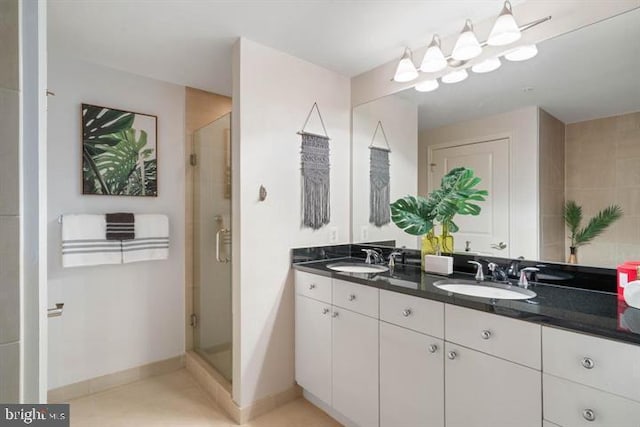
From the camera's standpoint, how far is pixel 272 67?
205 cm

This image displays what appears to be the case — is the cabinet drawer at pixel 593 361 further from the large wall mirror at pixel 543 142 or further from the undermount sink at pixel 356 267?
the undermount sink at pixel 356 267

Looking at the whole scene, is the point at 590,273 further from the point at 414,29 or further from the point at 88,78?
the point at 88,78

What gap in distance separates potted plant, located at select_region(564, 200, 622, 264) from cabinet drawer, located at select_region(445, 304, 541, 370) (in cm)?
65

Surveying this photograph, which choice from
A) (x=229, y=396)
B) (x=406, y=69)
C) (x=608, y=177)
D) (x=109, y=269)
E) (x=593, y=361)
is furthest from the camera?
(x=109, y=269)

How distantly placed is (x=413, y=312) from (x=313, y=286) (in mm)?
697

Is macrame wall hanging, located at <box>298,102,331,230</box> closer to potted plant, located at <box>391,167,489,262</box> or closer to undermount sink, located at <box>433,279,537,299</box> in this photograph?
potted plant, located at <box>391,167,489,262</box>

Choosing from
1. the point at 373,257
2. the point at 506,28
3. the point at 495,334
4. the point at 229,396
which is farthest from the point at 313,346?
the point at 506,28

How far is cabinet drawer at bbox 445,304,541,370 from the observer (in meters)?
1.11

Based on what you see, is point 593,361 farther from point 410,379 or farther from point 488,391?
point 410,379

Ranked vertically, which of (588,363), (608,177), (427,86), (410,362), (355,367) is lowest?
(355,367)

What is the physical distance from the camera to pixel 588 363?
0.99m

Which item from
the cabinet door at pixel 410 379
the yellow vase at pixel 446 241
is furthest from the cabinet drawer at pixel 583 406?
the yellow vase at pixel 446 241

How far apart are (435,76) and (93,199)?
236cm

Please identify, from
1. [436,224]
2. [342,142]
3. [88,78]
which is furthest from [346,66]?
[88,78]
